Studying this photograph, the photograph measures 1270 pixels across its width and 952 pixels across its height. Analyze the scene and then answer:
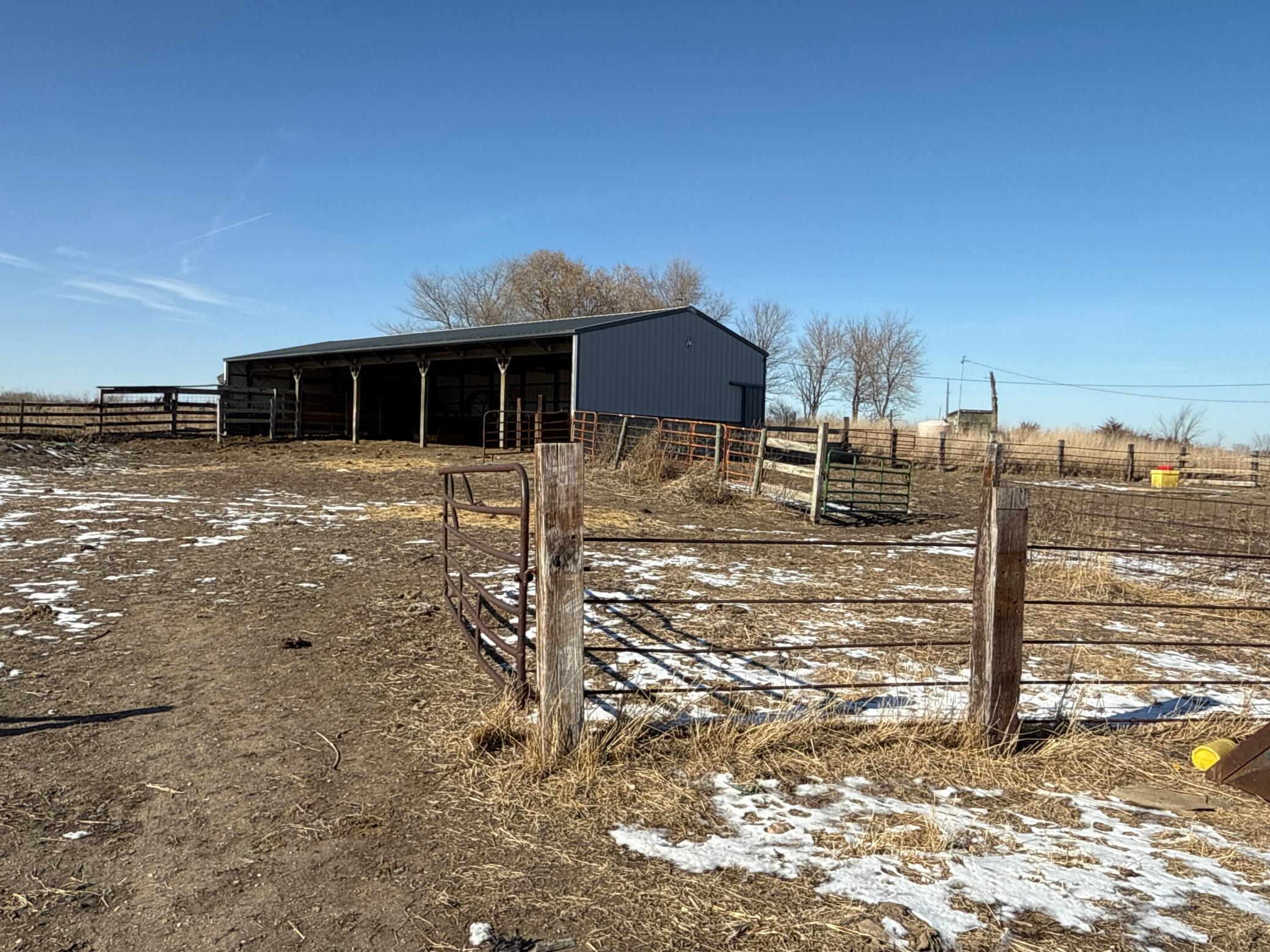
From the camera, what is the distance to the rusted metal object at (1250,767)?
3.45 metres

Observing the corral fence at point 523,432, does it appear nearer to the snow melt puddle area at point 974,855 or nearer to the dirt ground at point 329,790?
the dirt ground at point 329,790

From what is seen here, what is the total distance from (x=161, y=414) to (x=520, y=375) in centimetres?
1231

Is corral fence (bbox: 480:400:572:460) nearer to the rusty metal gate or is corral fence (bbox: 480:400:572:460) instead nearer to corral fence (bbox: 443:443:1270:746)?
the rusty metal gate

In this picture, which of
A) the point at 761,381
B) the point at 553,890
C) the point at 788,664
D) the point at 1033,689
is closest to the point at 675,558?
the point at 788,664

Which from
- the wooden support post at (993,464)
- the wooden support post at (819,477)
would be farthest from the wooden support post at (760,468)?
the wooden support post at (993,464)

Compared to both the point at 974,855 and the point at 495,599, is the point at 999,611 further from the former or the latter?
the point at 495,599

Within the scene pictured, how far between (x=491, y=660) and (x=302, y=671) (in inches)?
44.3

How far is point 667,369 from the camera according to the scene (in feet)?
77.3

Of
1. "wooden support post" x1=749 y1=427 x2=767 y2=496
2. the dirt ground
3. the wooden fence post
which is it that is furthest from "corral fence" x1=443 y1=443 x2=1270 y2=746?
"wooden support post" x1=749 y1=427 x2=767 y2=496

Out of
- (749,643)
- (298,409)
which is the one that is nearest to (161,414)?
(298,409)

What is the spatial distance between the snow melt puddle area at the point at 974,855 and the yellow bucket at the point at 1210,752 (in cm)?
64

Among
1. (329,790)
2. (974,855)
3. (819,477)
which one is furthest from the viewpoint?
(819,477)

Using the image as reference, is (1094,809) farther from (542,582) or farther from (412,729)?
(412,729)

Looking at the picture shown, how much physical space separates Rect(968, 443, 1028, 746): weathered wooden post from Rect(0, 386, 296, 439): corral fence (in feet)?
82.1
